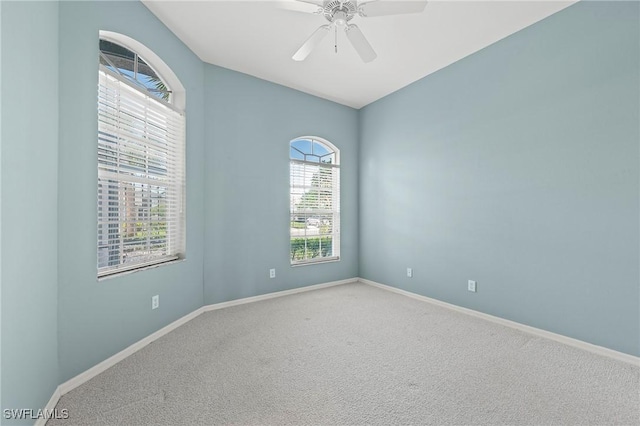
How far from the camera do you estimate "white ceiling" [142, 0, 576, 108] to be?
244 centimetres

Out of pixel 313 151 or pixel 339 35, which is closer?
pixel 339 35

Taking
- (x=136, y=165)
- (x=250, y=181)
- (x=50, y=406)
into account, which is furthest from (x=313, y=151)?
(x=50, y=406)

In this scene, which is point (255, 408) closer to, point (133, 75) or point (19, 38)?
point (19, 38)

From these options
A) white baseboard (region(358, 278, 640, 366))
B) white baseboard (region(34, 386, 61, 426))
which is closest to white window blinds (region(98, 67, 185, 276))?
white baseboard (region(34, 386, 61, 426))

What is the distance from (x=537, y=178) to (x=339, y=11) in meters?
2.35

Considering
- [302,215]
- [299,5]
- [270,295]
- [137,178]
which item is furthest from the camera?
[302,215]

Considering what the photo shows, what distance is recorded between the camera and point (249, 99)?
3.59 metres

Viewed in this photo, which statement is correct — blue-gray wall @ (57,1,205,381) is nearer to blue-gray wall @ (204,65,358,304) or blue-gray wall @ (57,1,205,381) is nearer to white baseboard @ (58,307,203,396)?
white baseboard @ (58,307,203,396)

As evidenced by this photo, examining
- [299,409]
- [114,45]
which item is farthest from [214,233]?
[299,409]

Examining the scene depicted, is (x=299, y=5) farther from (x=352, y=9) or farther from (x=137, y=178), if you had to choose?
(x=137, y=178)

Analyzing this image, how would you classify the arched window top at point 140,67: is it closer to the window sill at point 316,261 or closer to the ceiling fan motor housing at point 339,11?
the ceiling fan motor housing at point 339,11

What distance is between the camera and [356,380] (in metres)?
1.90

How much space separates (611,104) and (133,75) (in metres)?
4.06

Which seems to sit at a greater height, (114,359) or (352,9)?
(352,9)
